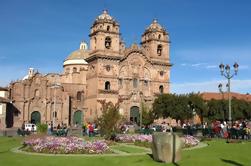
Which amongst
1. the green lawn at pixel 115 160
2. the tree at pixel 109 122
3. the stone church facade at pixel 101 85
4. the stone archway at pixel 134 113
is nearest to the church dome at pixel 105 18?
the stone church facade at pixel 101 85

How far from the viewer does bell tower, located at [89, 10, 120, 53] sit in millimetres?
67938

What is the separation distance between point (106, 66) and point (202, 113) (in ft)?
56.8

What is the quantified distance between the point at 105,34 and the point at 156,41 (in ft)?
34.8

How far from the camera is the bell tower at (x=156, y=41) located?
243 ft

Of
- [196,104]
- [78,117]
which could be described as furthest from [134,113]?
[196,104]

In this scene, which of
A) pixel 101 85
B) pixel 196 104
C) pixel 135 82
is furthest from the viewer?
pixel 135 82

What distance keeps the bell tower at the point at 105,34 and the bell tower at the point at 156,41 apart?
7.43 metres

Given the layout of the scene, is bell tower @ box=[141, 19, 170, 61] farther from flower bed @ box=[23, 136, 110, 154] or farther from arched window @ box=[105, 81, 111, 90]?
flower bed @ box=[23, 136, 110, 154]

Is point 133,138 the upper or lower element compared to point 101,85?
lower

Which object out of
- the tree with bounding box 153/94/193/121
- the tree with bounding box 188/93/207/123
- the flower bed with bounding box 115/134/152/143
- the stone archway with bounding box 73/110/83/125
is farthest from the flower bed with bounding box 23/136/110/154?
the stone archway with bounding box 73/110/83/125

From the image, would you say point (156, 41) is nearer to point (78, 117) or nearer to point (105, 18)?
point (105, 18)

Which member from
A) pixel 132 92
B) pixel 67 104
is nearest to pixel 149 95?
pixel 132 92

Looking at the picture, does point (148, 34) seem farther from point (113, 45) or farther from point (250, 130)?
point (250, 130)

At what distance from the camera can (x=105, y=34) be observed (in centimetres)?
6856
